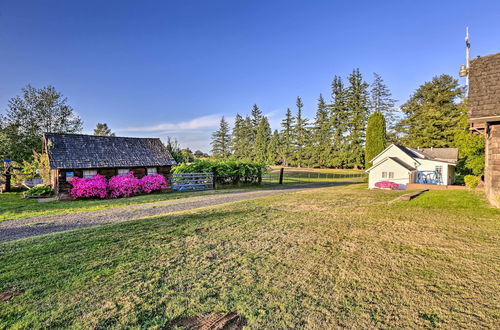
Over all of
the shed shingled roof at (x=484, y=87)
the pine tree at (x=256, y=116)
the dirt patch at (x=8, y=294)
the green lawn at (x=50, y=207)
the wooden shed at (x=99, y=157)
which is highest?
the pine tree at (x=256, y=116)

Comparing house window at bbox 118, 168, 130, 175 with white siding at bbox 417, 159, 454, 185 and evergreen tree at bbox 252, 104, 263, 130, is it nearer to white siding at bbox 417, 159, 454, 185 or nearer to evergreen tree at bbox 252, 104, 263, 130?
white siding at bbox 417, 159, 454, 185

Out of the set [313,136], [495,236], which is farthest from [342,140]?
[495,236]

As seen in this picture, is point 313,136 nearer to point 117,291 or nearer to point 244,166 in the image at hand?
point 244,166

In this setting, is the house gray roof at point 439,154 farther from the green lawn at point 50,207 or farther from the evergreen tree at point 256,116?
the evergreen tree at point 256,116

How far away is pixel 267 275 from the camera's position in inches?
127

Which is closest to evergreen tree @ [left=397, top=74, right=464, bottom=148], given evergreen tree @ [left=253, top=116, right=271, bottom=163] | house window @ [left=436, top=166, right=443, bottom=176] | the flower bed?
house window @ [left=436, top=166, right=443, bottom=176]

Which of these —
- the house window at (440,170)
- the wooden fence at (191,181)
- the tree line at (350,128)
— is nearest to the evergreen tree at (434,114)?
the tree line at (350,128)

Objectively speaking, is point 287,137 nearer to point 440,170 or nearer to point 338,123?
point 338,123

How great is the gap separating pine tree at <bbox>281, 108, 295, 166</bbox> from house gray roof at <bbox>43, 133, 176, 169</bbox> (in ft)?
129

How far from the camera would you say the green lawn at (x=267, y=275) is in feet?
7.78

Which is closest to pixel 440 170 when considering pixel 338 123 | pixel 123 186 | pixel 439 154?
pixel 439 154

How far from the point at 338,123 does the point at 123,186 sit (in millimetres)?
44228

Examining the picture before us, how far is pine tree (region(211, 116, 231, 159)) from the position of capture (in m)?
65.2

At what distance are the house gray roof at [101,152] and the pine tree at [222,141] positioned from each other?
45902mm
